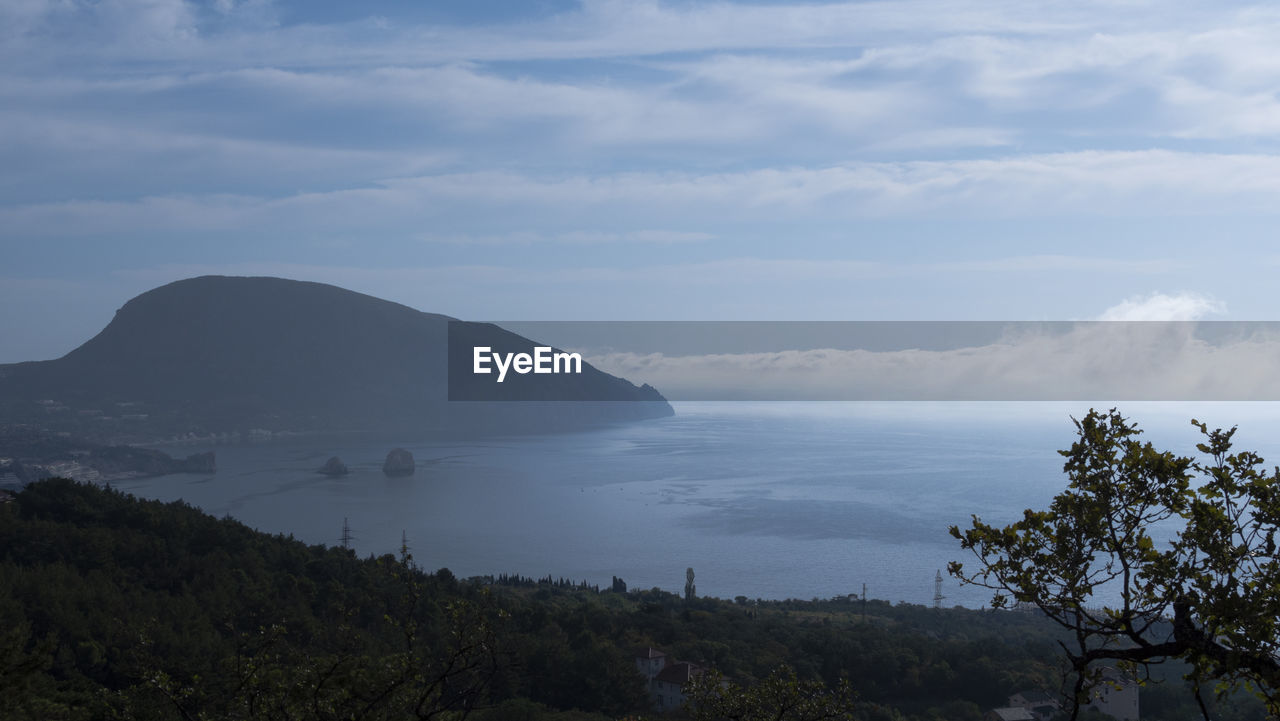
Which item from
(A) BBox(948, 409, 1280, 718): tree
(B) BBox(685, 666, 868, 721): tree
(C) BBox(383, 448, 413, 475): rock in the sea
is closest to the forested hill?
(B) BBox(685, 666, 868, 721): tree

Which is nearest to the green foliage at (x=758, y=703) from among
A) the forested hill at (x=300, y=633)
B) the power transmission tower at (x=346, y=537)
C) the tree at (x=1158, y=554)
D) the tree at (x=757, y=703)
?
the tree at (x=757, y=703)

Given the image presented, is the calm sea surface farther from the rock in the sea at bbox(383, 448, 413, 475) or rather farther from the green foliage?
the green foliage

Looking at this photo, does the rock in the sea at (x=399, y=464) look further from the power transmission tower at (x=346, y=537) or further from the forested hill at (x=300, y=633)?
the forested hill at (x=300, y=633)

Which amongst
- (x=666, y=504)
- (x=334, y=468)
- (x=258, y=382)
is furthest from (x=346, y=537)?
(x=258, y=382)

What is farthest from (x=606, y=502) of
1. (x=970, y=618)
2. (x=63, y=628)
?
(x=63, y=628)

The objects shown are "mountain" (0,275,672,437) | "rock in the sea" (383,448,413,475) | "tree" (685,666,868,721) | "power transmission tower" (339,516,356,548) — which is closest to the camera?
"tree" (685,666,868,721)

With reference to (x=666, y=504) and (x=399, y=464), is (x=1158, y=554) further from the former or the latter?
(x=399, y=464)

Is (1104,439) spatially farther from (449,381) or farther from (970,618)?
(449,381)

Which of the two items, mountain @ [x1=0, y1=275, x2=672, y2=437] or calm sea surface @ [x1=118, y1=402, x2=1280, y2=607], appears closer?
calm sea surface @ [x1=118, y1=402, x2=1280, y2=607]
